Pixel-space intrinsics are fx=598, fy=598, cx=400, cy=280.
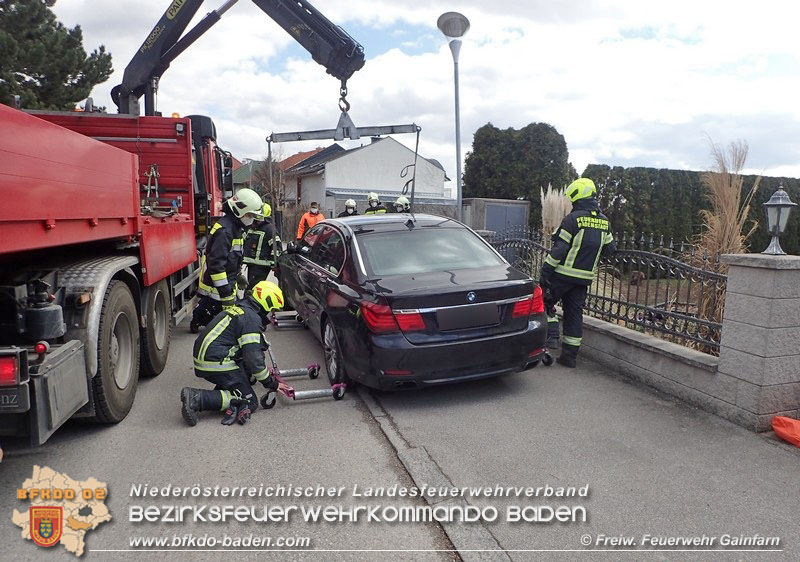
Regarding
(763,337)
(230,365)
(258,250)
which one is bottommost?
(230,365)

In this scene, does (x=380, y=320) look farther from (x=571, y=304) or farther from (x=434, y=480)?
(x=571, y=304)

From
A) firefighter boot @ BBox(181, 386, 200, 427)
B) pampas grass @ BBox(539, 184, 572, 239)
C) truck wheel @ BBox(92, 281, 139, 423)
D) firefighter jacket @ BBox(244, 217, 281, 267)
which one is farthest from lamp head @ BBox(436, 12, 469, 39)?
firefighter boot @ BBox(181, 386, 200, 427)

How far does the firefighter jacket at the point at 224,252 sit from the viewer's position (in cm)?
577

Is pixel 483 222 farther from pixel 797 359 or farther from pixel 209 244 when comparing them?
pixel 797 359

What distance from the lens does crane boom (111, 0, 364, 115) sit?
26.4 ft

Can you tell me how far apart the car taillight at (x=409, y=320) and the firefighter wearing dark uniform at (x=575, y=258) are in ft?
6.11

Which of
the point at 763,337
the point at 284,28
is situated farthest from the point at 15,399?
the point at 284,28

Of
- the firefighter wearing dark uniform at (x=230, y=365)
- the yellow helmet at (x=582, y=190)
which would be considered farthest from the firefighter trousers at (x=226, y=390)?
the yellow helmet at (x=582, y=190)

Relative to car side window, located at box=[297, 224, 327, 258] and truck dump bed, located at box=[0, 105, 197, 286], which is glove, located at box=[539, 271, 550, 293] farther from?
truck dump bed, located at box=[0, 105, 197, 286]

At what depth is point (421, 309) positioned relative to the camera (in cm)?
459

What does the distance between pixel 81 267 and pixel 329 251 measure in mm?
2442

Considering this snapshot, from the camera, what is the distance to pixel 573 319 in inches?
230

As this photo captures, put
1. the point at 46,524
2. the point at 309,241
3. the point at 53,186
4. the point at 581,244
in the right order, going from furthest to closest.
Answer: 1. the point at 309,241
2. the point at 581,244
3. the point at 53,186
4. the point at 46,524

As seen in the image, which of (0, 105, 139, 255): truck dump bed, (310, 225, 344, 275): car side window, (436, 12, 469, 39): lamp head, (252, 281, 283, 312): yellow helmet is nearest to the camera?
(0, 105, 139, 255): truck dump bed
